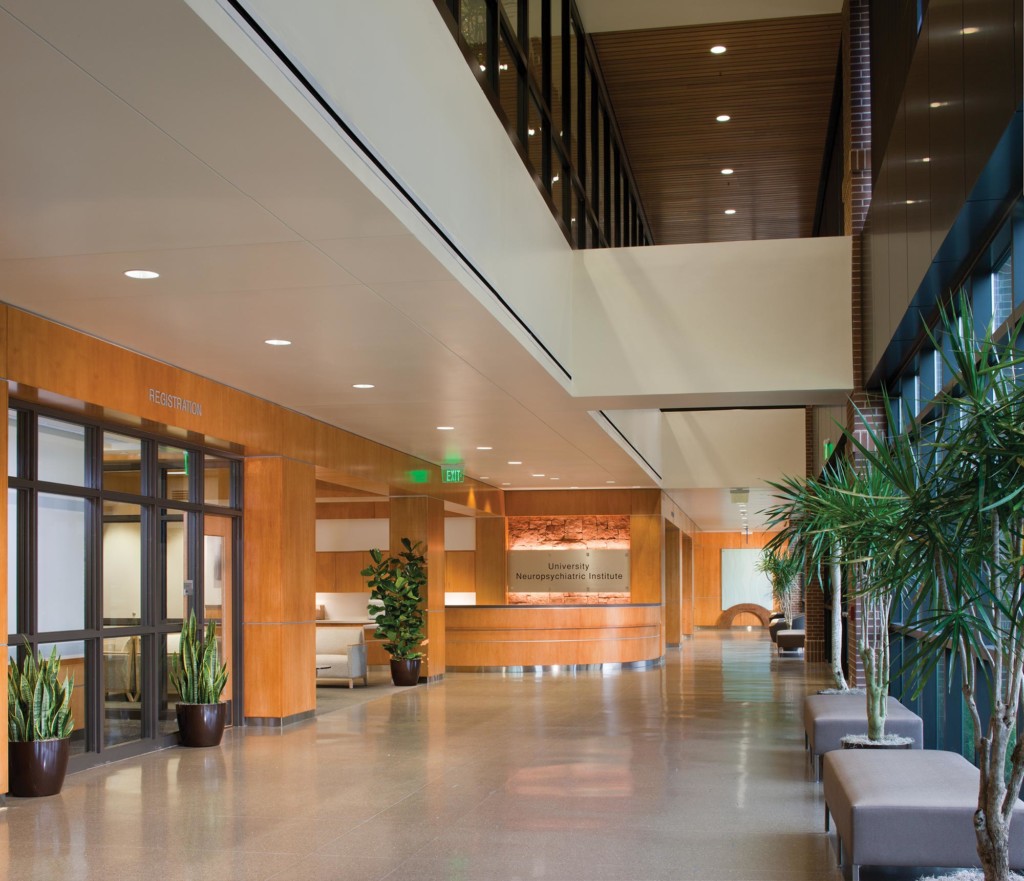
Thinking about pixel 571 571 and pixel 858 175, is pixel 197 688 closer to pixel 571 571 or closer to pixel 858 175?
pixel 858 175

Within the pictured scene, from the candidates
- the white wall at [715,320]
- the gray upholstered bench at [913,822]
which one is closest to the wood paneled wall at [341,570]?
the white wall at [715,320]

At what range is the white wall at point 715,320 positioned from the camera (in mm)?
9953

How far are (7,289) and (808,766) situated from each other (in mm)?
6363

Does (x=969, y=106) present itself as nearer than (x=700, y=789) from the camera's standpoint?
Yes

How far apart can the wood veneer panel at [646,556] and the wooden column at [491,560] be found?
2453 mm

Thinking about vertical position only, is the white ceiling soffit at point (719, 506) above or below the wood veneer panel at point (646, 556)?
above

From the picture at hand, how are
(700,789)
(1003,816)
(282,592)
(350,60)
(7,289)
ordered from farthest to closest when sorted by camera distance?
1. (282,592)
2. (700,789)
3. (7,289)
4. (350,60)
5. (1003,816)

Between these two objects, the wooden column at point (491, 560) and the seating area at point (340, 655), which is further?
the wooden column at point (491, 560)

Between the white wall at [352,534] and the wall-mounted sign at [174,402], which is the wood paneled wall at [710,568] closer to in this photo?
the white wall at [352,534]

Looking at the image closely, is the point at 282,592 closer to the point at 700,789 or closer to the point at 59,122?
the point at 700,789

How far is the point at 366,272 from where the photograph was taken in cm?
620

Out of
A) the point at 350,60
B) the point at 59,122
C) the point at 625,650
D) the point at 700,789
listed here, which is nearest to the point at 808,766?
the point at 700,789

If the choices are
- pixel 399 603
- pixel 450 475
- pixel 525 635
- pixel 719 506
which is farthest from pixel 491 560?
pixel 399 603

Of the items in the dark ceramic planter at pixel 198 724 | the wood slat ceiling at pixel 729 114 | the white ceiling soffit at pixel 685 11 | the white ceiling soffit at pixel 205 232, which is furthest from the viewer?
the wood slat ceiling at pixel 729 114
